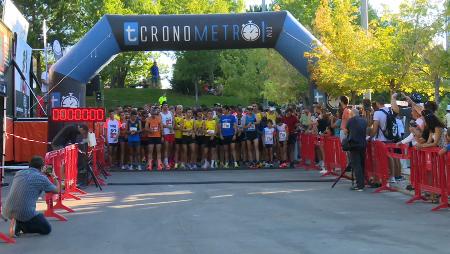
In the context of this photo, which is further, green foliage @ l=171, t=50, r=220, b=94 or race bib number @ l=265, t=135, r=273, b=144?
green foliage @ l=171, t=50, r=220, b=94

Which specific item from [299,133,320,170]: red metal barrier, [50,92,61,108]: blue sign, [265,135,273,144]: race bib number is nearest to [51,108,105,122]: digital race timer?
[50,92,61,108]: blue sign

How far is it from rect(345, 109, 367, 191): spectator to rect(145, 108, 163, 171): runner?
7437 mm

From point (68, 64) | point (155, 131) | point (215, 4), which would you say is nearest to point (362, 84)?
point (155, 131)

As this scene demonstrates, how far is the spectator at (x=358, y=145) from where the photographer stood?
45.1 feet

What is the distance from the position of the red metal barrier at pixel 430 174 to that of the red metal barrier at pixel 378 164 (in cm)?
129

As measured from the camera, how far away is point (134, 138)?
1959cm

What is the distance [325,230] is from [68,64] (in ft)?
40.2

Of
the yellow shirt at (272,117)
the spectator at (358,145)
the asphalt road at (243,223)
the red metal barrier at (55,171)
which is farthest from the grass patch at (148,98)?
the red metal barrier at (55,171)

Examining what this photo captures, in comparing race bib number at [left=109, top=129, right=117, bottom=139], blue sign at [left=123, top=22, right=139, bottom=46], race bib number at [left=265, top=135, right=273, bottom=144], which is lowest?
race bib number at [left=265, top=135, right=273, bottom=144]

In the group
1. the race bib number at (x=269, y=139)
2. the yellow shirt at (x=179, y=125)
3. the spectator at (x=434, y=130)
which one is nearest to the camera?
the spectator at (x=434, y=130)

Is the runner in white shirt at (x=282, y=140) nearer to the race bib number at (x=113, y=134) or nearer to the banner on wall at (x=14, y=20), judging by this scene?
the race bib number at (x=113, y=134)

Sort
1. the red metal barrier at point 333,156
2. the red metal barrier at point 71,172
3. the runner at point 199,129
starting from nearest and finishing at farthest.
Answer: the red metal barrier at point 71,172 < the red metal barrier at point 333,156 < the runner at point 199,129

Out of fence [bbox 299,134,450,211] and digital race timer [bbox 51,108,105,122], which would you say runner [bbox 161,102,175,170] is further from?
digital race timer [bbox 51,108,105,122]

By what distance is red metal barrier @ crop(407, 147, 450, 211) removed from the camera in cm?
1069
